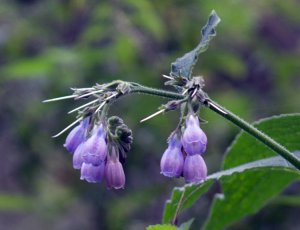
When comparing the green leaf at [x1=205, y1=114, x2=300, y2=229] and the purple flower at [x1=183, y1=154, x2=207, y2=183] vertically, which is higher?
the green leaf at [x1=205, y1=114, x2=300, y2=229]

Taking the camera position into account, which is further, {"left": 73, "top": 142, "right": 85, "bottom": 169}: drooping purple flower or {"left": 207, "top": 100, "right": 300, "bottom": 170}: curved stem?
→ {"left": 73, "top": 142, "right": 85, "bottom": 169}: drooping purple flower

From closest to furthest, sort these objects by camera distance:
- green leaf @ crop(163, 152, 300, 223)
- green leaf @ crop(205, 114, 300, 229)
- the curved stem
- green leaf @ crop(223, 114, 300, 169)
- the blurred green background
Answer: the curved stem → green leaf @ crop(163, 152, 300, 223) → green leaf @ crop(223, 114, 300, 169) → green leaf @ crop(205, 114, 300, 229) → the blurred green background

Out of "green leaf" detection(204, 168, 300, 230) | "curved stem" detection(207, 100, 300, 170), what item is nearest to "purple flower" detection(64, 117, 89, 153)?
"curved stem" detection(207, 100, 300, 170)

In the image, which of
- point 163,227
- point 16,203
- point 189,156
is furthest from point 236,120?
point 16,203

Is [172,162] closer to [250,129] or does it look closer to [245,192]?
[250,129]

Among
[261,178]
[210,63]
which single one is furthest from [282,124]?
[210,63]

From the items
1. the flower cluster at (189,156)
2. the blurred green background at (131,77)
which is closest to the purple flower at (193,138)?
the flower cluster at (189,156)

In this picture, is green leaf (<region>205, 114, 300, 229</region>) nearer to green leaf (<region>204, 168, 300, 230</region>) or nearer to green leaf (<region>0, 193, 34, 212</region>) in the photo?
green leaf (<region>204, 168, 300, 230</region>)
